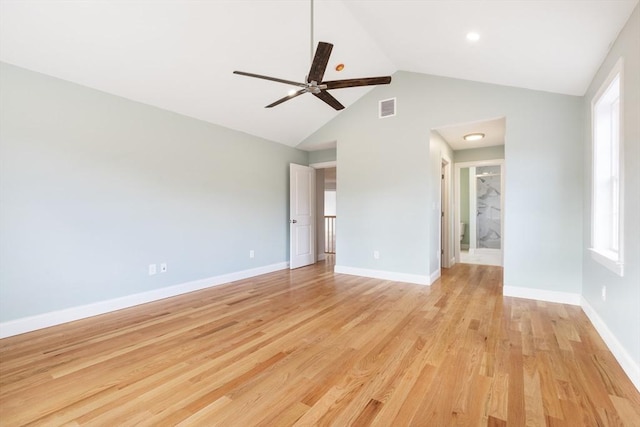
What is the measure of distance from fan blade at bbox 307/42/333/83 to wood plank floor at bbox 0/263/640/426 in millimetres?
2265

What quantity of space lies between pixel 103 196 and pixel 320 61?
2779mm

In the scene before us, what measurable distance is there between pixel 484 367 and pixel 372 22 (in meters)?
3.53

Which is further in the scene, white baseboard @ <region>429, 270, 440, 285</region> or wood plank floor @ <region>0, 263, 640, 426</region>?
white baseboard @ <region>429, 270, 440, 285</region>

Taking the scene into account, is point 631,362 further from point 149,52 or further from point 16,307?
point 16,307

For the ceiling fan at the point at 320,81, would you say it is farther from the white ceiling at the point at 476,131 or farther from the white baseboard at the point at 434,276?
the white baseboard at the point at 434,276

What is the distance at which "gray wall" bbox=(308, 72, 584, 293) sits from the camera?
3.47m

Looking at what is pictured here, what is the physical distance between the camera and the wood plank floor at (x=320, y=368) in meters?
1.60

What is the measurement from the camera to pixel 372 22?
326cm

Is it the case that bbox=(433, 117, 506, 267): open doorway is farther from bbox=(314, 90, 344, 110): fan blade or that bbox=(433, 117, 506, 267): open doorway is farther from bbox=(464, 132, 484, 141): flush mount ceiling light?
bbox=(314, 90, 344, 110): fan blade

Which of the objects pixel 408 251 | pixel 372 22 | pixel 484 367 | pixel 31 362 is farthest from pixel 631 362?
pixel 31 362

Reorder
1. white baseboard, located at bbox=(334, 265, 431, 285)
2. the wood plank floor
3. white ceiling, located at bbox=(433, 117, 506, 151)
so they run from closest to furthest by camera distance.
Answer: the wood plank floor, white ceiling, located at bbox=(433, 117, 506, 151), white baseboard, located at bbox=(334, 265, 431, 285)

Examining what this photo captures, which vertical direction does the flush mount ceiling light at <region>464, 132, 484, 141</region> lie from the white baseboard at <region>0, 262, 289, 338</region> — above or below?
above

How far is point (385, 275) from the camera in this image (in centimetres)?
471

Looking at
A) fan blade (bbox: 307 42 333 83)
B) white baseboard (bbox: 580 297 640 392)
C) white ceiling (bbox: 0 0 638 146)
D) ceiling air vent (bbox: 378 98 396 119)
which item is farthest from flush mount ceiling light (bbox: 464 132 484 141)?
fan blade (bbox: 307 42 333 83)
